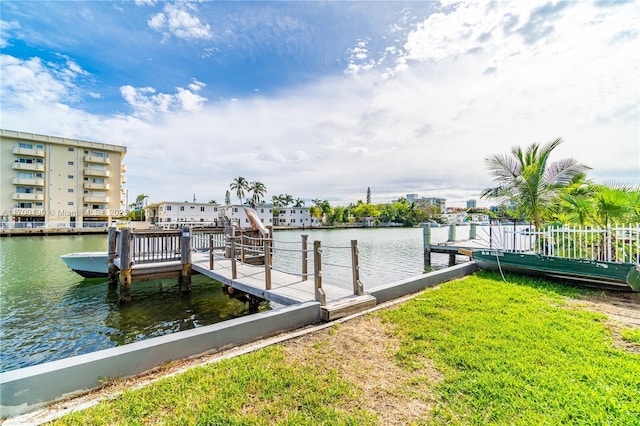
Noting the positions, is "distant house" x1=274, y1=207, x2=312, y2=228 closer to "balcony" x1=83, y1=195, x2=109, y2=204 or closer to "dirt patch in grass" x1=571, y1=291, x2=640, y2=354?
"balcony" x1=83, y1=195, x2=109, y2=204

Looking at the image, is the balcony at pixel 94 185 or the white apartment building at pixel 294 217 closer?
the balcony at pixel 94 185

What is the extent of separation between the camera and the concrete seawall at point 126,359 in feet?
8.52

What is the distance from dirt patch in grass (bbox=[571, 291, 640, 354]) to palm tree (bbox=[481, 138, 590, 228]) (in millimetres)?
4253

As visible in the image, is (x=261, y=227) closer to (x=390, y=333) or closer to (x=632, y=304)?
(x=390, y=333)

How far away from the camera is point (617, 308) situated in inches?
209

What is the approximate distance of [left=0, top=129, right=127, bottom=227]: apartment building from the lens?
4003cm

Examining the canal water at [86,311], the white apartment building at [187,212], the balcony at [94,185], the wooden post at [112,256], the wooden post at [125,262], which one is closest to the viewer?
the canal water at [86,311]

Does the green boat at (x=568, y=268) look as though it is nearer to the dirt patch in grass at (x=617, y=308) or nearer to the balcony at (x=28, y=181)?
the dirt patch in grass at (x=617, y=308)

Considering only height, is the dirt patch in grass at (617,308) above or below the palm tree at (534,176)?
below

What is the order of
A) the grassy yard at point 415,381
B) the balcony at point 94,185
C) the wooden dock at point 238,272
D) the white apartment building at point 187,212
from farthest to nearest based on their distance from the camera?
the white apartment building at point 187,212 < the balcony at point 94,185 < the wooden dock at point 238,272 < the grassy yard at point 415,381

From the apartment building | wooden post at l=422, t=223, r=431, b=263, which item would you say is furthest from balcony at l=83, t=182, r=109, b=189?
wooden post at l=422, t=223, r=431, b=263

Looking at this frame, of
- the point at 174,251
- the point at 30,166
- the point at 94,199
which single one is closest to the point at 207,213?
the point at 94,199

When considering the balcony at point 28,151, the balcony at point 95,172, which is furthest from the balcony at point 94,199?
the balcony at point 28,151

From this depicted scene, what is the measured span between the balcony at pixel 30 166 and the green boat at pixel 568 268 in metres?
56.7
